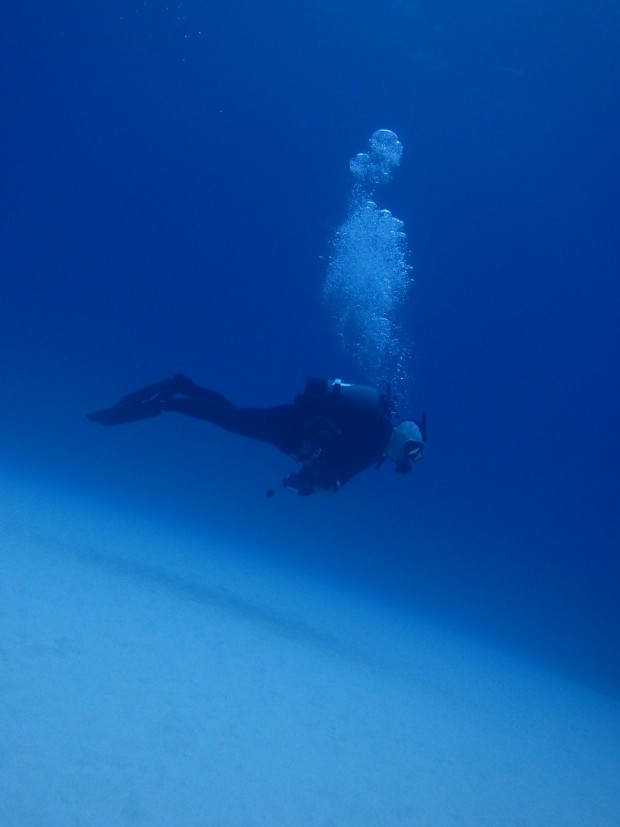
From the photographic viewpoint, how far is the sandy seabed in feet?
10.5

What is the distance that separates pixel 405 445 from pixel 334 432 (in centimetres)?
64

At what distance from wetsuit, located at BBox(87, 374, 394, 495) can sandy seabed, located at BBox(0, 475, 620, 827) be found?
6.20 ft

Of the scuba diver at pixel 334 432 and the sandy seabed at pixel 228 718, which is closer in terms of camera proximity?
the sandy seabed at pixel 228 718

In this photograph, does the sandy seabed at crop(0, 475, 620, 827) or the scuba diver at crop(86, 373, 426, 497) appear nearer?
the sandy seabed at crop(0, 475, 620, 827)

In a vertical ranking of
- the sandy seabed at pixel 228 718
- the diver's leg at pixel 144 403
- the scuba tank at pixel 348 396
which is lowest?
the sandy seabed at pixel 228 718

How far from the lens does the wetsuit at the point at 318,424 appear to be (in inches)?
202

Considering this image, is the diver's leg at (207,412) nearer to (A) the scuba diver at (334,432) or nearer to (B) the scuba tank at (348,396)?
(A) the scuba diver at (334,432)

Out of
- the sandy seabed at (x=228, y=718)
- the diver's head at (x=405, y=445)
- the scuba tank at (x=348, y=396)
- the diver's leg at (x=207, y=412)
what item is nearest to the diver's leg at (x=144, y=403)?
the diver's leg at (x=207, y=412)

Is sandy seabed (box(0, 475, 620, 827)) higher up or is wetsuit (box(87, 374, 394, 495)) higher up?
wetsuit (box(87, 374, 394, 495))

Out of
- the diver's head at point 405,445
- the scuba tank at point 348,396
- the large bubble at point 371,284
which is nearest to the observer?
the diver's head at point 405,445

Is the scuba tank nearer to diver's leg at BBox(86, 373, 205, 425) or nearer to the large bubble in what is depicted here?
diver's leg at BBox(86, 373, 205, 425)

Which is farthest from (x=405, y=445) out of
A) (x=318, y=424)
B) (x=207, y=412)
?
(x=207, y=412)

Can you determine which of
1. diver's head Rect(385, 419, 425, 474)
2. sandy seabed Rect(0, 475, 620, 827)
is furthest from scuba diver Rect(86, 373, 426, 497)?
sandy seabed Rect(0, 475, 620, 827)

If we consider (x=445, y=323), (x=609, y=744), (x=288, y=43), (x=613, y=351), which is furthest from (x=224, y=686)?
(x=613, y=351)
